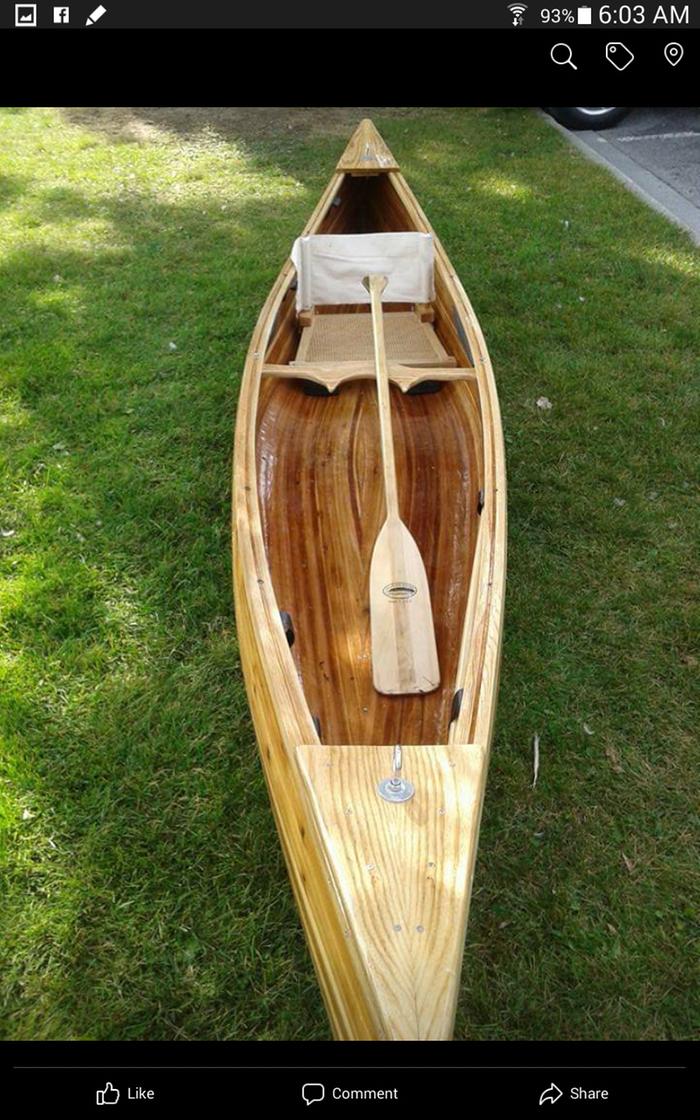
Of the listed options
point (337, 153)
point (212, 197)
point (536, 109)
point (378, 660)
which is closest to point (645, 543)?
point (378, 660)

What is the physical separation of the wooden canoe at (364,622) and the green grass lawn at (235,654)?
34 cm

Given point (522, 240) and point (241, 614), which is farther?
point (522, 240)

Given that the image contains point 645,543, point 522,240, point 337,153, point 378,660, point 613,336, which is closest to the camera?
point 378,660

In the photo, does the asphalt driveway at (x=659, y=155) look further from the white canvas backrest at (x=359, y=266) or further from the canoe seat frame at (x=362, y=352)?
the canoe seat frame at (x=362, y=352)

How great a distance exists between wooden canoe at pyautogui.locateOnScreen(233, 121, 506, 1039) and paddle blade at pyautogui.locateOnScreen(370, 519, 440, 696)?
0.22 ft

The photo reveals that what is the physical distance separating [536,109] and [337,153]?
8.33 feet

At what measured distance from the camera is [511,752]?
2.62 meters

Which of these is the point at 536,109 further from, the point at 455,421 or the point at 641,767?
the point at 641,767

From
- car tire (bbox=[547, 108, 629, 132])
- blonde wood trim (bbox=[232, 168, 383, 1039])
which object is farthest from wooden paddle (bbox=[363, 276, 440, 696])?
car tire (bbox=[547, 108, 629, 132])

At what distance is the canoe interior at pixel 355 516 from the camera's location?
7.96ft

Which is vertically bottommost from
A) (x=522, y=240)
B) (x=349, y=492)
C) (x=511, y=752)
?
(x=511, y=752)

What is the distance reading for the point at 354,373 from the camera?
349 centimetres

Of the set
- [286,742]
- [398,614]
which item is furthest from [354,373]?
[286,742]
